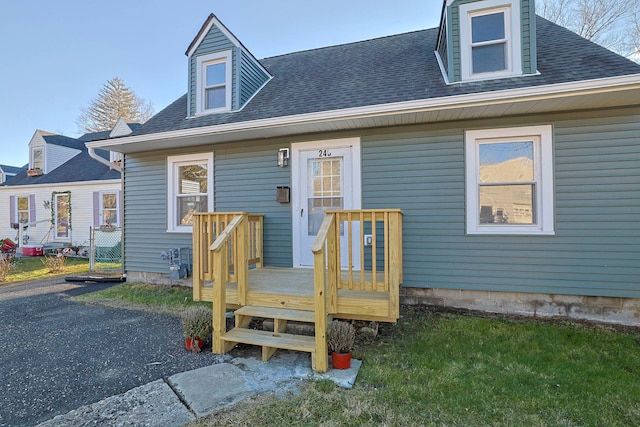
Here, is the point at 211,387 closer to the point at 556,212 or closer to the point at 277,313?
the point at 277,313

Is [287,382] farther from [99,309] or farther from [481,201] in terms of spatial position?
[99,309]

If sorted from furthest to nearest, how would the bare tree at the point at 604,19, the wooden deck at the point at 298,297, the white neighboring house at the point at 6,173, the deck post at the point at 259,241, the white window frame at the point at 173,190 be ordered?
the white neighboring house at the point at 6,173 < the bare tree at the point at 604,19 < the white window frame at the point at 173,190 < the deck post at the point at 259,241 < the wooden deck at the point at 298,297

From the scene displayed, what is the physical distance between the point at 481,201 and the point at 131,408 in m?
4.58

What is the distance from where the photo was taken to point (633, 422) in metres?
2.02

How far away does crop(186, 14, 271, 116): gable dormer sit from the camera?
18.7 feet

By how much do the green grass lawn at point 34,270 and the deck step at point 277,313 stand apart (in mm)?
7070

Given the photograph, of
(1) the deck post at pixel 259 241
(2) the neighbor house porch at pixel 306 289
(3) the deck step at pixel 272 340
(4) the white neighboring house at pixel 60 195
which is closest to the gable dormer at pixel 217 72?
(1) the deck post at pixel 259 241

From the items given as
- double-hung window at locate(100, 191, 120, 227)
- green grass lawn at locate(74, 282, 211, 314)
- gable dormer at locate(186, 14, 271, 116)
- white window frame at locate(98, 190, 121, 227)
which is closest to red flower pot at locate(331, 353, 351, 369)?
green grass lawn at locate(74, 282, 211, 314)

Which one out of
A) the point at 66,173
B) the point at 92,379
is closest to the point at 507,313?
the point at 92,379

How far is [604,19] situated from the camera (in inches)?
388

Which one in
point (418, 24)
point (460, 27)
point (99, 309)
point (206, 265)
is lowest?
point (99, 309)

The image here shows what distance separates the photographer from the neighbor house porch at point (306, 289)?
2896 mm

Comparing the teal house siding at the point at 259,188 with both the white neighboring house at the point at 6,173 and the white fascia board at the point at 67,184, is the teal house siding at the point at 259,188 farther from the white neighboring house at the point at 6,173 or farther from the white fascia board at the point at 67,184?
the white neighboring house at the point at 6,173

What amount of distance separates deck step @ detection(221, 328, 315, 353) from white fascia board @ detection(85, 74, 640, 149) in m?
2.96
